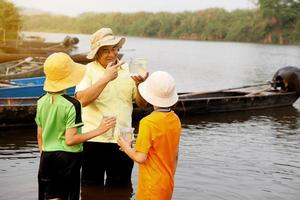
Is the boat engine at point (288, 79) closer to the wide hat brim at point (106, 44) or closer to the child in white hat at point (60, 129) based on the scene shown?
the wide hat brim at point (106, 44)

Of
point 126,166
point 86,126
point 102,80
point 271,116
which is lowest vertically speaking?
point 271,116

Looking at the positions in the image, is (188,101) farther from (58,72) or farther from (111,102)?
(58,72)

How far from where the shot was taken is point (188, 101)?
1465cm

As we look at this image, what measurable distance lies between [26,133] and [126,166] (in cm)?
699

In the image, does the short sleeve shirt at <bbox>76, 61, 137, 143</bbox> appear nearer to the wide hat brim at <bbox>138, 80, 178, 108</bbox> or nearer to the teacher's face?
the teacher's face

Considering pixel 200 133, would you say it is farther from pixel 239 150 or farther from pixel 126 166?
Answer: pixel 126 166

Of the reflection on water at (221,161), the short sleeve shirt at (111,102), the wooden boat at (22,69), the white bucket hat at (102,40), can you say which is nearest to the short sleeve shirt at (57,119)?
the short sleeve shirt at (111,102)

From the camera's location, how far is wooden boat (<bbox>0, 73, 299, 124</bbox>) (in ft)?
38.5

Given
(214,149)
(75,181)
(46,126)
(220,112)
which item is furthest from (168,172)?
(220,112)

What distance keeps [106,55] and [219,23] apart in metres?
103

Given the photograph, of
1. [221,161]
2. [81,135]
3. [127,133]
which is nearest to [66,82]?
[81,135]

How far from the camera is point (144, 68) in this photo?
4438 mm

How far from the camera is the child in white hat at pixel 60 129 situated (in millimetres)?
3826

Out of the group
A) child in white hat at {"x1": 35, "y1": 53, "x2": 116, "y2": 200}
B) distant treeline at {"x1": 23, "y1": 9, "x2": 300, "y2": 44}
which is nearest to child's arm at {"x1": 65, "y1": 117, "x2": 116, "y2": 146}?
child in white hat at {"x1": 35, "y1": 53, "x2": 116, "y2": 200}
